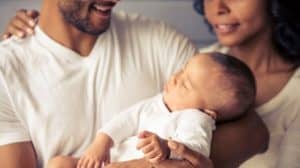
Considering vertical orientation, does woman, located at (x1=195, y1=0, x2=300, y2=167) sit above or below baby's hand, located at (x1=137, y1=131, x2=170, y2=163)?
below

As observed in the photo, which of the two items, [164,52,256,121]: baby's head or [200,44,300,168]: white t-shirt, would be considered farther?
[200,44,300,168]: white t-shirt

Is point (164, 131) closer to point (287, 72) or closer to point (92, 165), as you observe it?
point (92, 165)

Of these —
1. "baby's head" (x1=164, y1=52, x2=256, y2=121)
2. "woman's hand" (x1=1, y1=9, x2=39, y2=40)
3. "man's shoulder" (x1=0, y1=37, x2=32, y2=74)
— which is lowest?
"baby's head" (x1=164, y1=52, x2=256, y2=121)

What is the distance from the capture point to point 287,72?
71.8 inches

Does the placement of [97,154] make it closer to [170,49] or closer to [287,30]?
[170,49]

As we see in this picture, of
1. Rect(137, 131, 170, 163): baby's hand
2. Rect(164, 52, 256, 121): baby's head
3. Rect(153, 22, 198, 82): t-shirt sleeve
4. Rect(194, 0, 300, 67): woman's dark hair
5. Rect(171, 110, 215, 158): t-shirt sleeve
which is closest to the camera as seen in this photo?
Rect(137, 131, 170, 163): baby's hand

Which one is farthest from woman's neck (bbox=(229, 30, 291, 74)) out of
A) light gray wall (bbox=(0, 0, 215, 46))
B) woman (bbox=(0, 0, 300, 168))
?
light gray wall (bbox=(0, 0, 215, 46))

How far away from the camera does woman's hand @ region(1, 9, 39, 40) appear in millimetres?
1567

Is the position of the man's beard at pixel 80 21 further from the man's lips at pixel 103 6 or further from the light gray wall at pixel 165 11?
the light gray wall at pixel 165 11

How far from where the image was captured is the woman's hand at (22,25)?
157cm

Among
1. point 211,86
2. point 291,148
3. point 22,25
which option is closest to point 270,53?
point 291,148

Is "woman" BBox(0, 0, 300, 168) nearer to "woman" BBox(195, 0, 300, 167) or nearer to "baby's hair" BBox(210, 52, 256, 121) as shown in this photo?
"woman" BBox(195, 0, 300, 167)

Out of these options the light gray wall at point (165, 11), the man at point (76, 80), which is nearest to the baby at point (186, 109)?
the man at point (76, 80)

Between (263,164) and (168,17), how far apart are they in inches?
28.2
